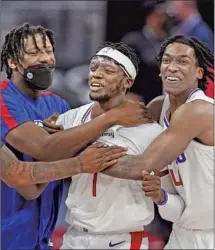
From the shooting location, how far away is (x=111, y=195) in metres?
2.16

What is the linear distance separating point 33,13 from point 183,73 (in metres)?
1.13

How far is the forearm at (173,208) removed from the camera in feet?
7.22

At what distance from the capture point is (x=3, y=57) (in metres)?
2.18

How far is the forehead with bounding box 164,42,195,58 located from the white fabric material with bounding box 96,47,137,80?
123mm

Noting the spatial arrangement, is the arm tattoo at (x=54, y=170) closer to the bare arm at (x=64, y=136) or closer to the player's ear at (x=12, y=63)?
the bare arm at (x=64, y=136)

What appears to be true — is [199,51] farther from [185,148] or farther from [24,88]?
[24,88]

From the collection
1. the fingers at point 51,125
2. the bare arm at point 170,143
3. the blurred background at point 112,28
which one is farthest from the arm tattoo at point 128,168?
the blurred background at point 112,28

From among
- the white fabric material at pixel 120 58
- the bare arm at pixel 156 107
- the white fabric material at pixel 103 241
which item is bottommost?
the white fabric material at pixel 103 241

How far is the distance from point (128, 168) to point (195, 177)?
284 mm

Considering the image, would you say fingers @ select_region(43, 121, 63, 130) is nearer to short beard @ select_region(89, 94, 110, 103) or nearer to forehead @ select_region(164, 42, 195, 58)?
short beard @ select_region(89, 94, 110, 103)

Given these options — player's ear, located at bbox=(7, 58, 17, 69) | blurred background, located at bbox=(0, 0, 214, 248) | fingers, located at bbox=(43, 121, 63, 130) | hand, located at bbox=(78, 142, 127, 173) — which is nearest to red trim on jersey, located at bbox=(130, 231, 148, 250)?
hand, located at bbox=(78, 142, 127, 173)

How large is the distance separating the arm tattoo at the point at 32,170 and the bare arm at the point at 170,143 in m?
0.11

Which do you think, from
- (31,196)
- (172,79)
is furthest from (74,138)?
(172,79)

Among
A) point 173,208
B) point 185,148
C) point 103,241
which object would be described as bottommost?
point 103,241
